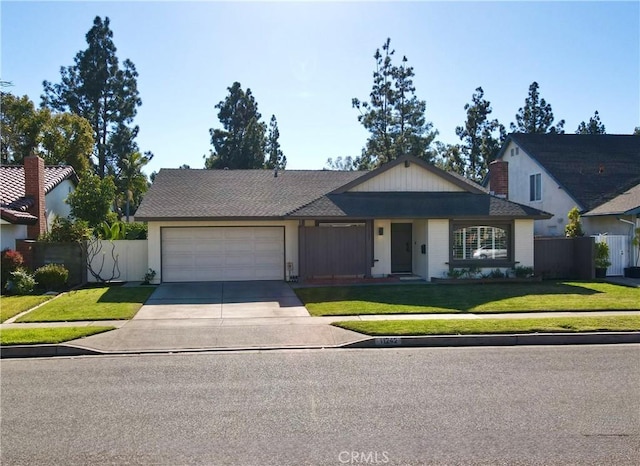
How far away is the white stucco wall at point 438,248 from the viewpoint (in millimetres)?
20438

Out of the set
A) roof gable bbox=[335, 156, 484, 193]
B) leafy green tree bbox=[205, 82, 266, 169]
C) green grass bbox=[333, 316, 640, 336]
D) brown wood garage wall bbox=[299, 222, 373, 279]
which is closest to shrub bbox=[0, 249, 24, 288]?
brown wood garage wall bbox=[299, 222, 373, 279]

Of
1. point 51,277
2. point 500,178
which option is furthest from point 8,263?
point 500,178

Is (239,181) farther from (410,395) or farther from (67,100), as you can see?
(67,100)

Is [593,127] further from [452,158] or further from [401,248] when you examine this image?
[401,248]

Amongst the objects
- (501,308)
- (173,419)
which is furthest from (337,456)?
(501,308)

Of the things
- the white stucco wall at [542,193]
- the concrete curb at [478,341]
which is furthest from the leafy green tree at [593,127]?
the concrete curb at [478,341]

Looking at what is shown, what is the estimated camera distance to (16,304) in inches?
588

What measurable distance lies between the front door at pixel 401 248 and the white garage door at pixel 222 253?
455 centimetres

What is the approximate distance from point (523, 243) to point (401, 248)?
4672mm

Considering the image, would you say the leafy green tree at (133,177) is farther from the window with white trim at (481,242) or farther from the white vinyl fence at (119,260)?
the window with white trim at (481,242)

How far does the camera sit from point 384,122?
158 feet

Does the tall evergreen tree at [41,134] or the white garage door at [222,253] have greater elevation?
the tall evergreen tree at [41,134]

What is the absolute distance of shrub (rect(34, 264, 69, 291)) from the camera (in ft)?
58.9

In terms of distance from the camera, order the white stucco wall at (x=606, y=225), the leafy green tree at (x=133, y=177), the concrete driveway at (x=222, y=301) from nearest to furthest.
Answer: the concrete driveway at (x=222, y=301), the white stucco wall at (x=606, y=225), the leafy green tree at (x=133, y=177)
